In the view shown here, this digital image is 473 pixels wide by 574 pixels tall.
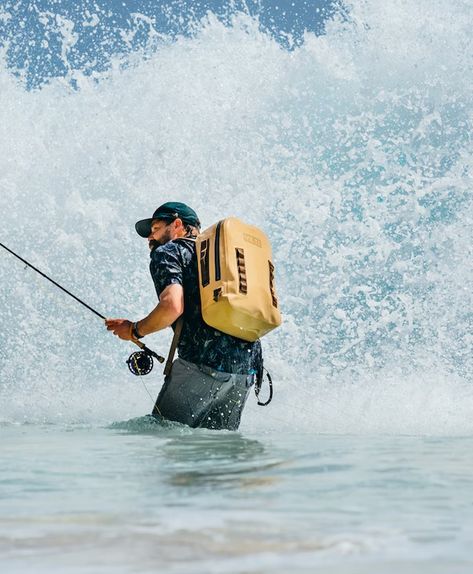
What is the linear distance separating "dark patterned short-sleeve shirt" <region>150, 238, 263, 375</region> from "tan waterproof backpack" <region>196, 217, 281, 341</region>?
9cm

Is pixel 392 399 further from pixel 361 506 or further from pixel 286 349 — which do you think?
pixel 361 506

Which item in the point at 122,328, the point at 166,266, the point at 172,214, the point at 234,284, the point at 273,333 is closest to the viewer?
the point at 234,284

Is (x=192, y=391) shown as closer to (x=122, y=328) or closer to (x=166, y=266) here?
(x=122, y=328)

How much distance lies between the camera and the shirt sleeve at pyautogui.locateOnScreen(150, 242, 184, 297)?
556 centimetres

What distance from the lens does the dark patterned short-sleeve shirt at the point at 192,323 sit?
18.4ft

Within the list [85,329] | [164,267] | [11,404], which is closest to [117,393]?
[11,404]

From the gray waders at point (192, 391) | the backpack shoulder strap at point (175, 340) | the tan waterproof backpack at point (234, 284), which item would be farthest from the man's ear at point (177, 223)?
the gray waders at point (192, 391)

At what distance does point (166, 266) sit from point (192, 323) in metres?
0.37

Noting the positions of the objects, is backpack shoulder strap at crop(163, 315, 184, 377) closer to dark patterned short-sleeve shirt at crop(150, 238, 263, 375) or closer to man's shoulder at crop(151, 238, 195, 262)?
dark patterned short-sleeve shirt at crop(150, 238, 263, 375)

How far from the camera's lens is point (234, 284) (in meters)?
5.44

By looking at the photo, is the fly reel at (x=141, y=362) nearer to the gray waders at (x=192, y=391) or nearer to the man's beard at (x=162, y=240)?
the gray waders at (x=192, y=391)

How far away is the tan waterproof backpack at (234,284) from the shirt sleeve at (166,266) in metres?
0.13

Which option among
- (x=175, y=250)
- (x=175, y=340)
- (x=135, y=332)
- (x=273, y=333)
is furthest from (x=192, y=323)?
(x=273, y=333)

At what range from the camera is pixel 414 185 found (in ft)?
47.9
